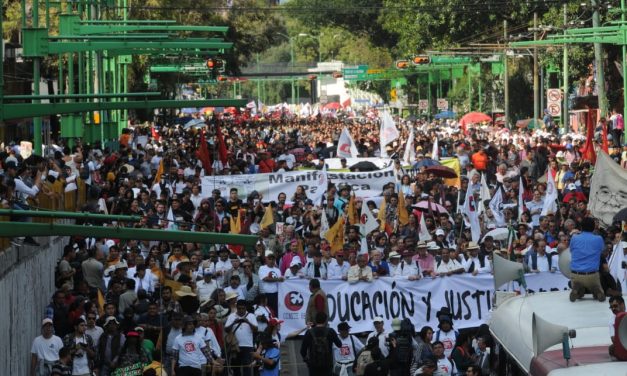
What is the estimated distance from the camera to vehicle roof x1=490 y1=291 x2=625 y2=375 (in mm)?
9617

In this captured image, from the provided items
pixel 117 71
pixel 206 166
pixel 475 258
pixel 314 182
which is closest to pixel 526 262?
pixel 475 258

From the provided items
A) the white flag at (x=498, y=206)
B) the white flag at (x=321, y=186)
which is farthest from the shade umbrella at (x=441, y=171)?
the white flag at (x=498, y=206)

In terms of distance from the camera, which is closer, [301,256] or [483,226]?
[301,256]

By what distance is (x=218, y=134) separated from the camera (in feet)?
106

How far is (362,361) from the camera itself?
16.5 metres

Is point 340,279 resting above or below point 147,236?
below

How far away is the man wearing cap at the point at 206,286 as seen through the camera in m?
18.3

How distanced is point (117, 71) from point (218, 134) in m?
20.8

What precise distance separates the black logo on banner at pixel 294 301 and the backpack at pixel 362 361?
2947mm

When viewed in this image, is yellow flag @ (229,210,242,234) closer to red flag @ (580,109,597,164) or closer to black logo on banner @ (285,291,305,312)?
black logo on banner @ (285,291,305,312)

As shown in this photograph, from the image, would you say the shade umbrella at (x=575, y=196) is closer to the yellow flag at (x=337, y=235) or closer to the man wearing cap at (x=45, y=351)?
the yellow flag at (x=337, y=235)

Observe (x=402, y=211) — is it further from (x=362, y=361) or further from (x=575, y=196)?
(x=362, y=361)

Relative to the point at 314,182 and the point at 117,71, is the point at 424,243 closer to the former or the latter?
the point at 314,182

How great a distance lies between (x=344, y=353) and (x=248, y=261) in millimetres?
2474
